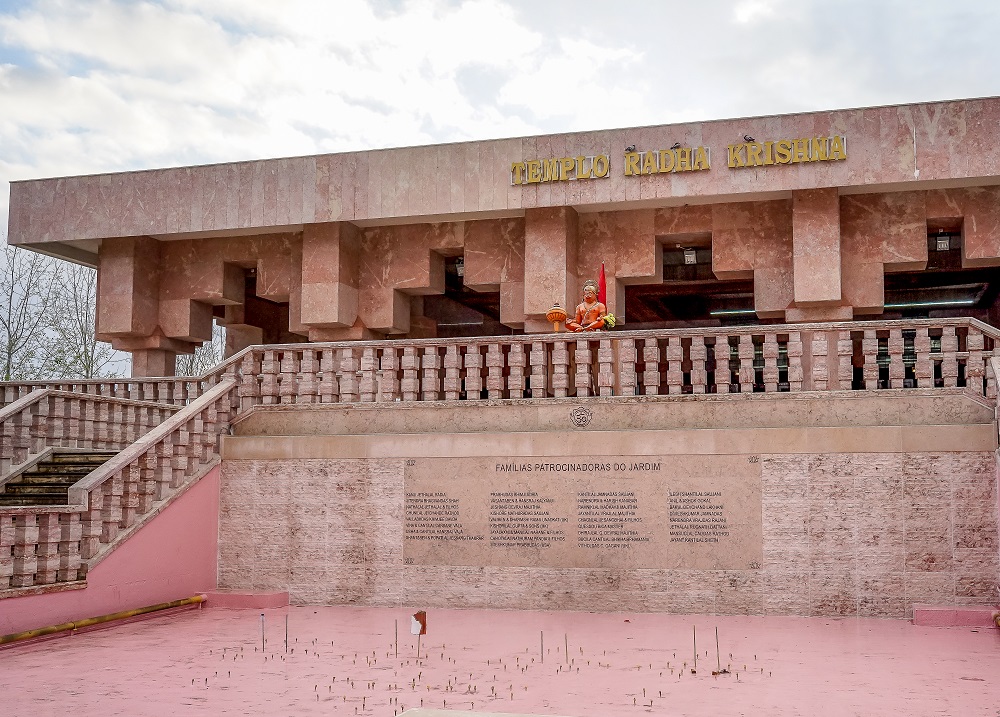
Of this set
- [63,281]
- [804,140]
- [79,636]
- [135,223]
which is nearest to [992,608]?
[804,140]

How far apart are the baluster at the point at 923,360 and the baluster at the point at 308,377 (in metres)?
7.07

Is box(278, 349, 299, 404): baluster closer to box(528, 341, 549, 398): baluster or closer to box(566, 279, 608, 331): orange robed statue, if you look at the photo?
box(528, 341, 549, 398): baluster

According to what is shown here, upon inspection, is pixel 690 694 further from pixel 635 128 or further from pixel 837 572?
pixel 635 128

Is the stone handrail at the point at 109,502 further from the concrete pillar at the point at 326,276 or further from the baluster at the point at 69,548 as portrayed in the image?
the concrete pillar at the point at 326,276

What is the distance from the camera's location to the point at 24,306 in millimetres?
27266

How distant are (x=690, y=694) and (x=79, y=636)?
19.8 feet

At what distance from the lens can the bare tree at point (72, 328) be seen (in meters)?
28.1

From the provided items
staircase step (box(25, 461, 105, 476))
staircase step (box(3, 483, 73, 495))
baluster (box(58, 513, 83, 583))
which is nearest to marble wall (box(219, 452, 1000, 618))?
staircase step (box(25, 461, 105, 476))

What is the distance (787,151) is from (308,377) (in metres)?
7.04

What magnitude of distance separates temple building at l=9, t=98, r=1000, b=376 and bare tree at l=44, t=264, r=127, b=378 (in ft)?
37.5

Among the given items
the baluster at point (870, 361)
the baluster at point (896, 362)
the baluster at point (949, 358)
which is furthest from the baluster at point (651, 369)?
the baluster at point (949, 358)

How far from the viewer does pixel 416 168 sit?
15.2 metres

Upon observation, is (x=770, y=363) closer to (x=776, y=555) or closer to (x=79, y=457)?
(x=776, y=555)

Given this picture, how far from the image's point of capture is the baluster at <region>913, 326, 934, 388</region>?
35.7 ft
